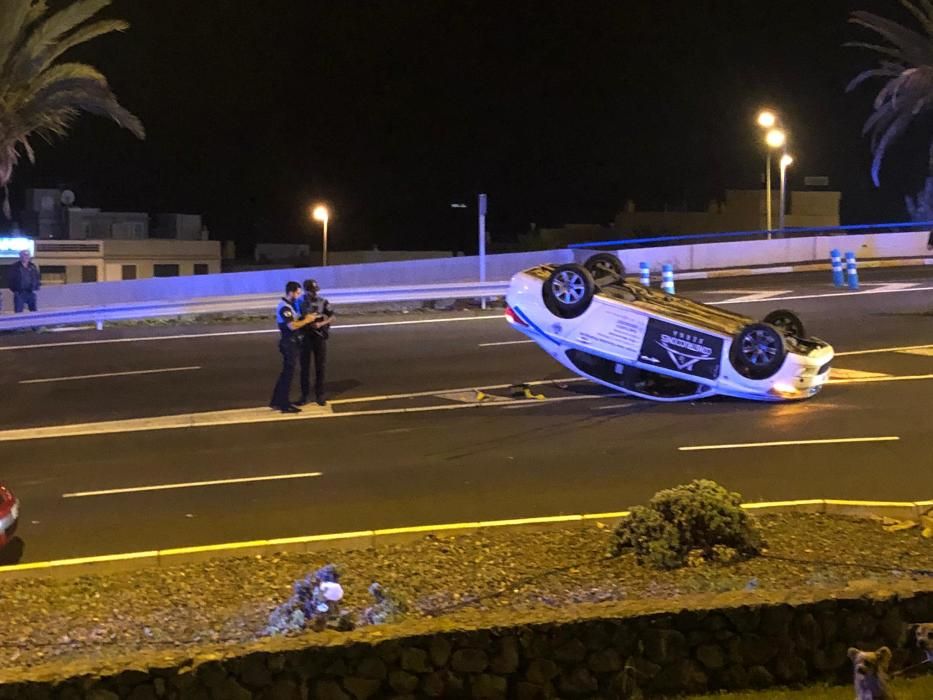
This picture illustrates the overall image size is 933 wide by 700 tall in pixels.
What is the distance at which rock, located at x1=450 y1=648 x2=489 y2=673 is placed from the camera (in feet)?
19.5

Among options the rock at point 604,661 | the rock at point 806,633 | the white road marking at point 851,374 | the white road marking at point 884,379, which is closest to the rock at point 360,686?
the rock at point 604,661

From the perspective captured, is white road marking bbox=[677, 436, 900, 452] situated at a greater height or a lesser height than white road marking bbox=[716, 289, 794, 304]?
lesser

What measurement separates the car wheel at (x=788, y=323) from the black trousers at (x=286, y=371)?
20.1ft

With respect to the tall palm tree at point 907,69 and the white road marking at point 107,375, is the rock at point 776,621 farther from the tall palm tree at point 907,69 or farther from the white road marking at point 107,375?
the tall palm tree at point 907,69

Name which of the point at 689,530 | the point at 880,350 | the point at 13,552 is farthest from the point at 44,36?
the point at 689,530

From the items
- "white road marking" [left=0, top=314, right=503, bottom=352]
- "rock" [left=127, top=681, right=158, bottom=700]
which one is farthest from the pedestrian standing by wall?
"rock" [left=127, top=681, right=158, bottom=700]

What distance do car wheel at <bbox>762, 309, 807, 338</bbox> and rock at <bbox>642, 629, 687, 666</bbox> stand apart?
935 cm

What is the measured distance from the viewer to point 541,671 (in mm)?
6035

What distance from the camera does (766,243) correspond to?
33.7 metres

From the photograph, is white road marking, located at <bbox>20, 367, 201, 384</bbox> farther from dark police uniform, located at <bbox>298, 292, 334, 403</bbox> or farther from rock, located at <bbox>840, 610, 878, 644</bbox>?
rock, located at <bbox>840, 610, 878, 644</bbox>

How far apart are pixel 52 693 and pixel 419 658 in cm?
179

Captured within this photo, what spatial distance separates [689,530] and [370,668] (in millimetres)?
3331

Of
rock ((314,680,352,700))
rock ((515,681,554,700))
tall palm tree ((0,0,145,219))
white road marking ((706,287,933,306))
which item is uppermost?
tall palm tree ((0,0,145,219))

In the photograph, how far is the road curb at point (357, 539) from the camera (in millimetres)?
8906
